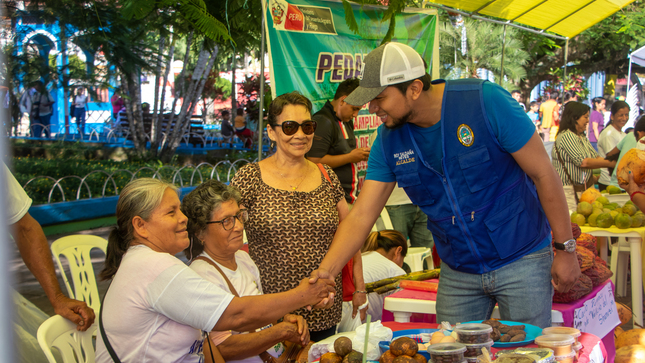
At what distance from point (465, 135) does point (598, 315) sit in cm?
159

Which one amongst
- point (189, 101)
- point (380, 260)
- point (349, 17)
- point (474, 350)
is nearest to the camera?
point (474, 350)

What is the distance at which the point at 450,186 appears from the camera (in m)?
2.02

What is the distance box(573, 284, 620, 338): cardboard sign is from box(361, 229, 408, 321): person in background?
112 centimetres

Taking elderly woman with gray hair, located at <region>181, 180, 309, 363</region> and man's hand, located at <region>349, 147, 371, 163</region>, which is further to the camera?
man's hand, located at <region>349, 147, 371, 163</region>

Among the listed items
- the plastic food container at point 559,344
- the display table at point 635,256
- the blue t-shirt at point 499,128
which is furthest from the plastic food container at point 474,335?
the display table at point 635,256

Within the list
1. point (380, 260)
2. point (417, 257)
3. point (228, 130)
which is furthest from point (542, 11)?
point (228, 130)

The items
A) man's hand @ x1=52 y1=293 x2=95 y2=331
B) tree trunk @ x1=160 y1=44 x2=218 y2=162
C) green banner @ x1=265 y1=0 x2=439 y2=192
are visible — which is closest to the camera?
man's hand @ x1=52 y1=293 x2=95 y2=331

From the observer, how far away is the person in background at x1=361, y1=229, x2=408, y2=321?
3400 mm

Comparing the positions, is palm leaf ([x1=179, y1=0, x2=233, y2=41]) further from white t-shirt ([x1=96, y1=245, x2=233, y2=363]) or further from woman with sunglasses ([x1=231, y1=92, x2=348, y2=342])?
white t-shirt ([x1=96, y1=245, x2=233, y2=363])

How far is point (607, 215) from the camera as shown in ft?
14.4

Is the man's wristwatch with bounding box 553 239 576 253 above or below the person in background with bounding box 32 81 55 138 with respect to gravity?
below

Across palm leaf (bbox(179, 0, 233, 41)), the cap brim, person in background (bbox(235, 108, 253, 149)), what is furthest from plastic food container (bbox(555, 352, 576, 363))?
person in background (bbox(235, 108, 253, 149))

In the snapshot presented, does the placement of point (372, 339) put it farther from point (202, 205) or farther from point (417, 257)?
point (417, 257)

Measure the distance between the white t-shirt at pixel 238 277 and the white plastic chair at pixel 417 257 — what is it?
2.04 meters
